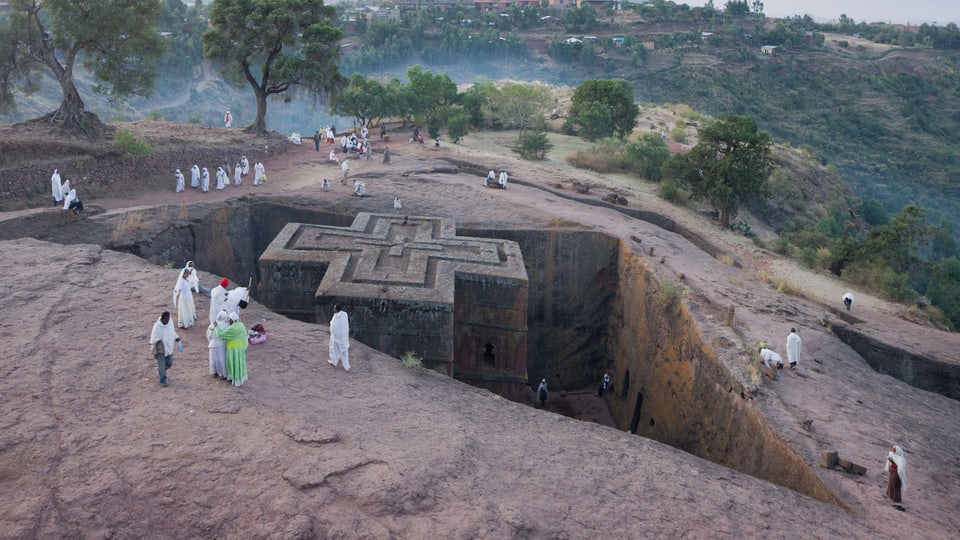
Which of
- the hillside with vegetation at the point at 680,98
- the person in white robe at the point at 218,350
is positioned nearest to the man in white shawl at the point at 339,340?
the person in white robe at the point at 218,350

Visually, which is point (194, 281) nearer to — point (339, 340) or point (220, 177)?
point (339, 340)

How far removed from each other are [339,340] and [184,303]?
256cm

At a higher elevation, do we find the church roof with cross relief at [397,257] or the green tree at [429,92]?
the green tree at [429,92]

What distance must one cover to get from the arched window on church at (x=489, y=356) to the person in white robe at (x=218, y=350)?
6860mm

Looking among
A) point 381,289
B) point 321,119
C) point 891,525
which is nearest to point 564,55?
point 321,119

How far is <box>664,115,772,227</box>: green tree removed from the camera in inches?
1054

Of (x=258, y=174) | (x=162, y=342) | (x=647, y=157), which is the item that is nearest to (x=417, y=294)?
(x=162, y=342)

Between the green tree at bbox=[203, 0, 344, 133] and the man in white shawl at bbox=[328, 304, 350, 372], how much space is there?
831 inches

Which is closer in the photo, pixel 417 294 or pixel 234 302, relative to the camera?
pixel 234 302

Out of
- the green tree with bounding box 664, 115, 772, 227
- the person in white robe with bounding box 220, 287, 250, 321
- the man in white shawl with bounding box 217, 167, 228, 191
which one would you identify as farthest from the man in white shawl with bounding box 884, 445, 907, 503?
the man in white shawl with bounding box 217, 167, 228, 191

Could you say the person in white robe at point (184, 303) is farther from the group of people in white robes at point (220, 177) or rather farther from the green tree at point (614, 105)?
the green tree at point (614, 105)

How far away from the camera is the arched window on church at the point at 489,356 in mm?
15055

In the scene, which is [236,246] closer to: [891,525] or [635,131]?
[891,525]

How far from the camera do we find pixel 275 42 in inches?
1132
